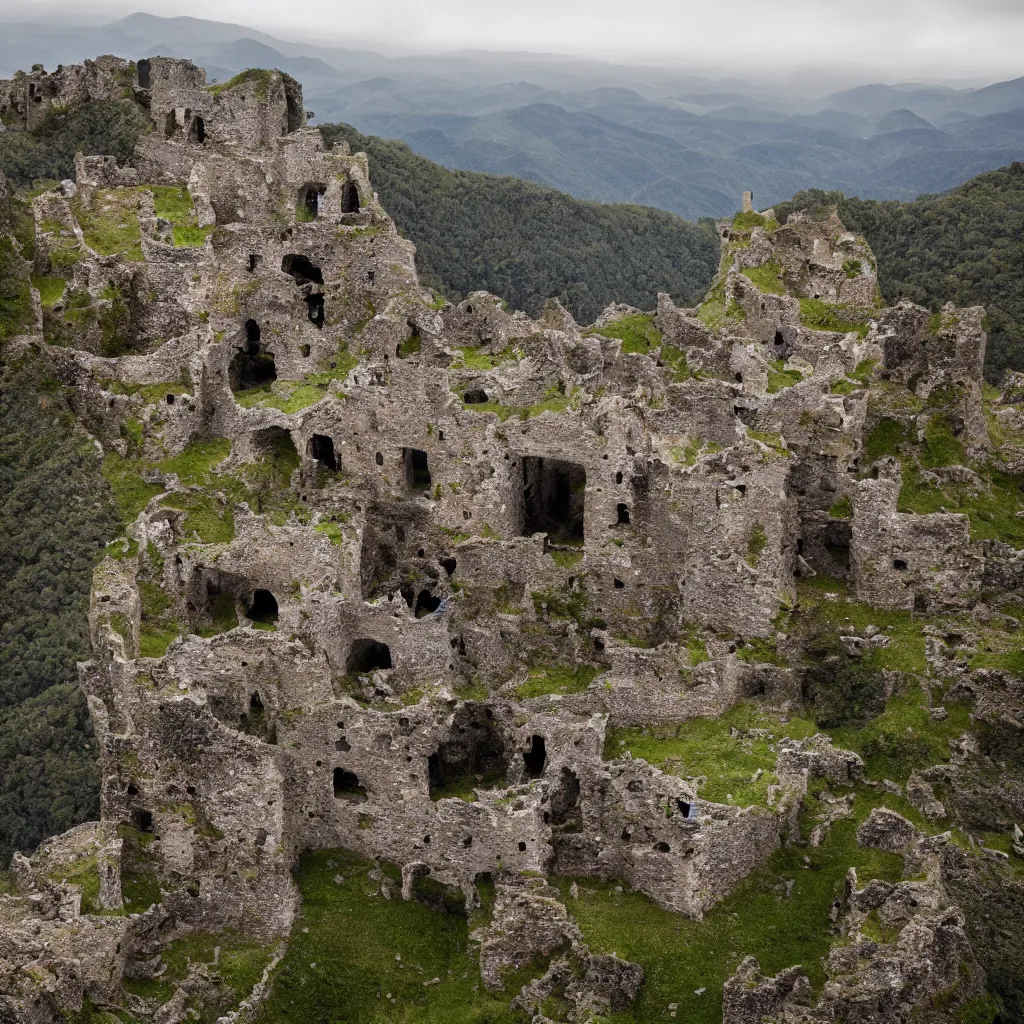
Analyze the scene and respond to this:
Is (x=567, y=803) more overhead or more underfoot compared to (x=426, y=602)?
more underfoot

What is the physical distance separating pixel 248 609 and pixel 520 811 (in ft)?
39.5

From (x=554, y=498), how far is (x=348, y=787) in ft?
48.6

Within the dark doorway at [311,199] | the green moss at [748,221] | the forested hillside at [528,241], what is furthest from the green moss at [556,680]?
the forested hillside at [528,241]

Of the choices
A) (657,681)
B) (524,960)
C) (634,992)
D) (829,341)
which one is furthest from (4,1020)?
(829,341)

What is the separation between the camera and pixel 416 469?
176 feet

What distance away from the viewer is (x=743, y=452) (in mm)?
47281

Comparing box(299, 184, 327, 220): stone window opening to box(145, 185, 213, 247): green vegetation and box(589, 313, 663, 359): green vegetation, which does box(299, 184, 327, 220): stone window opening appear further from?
box(589, 313, 663, 359): green vegetation

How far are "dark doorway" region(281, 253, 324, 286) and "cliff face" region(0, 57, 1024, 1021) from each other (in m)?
0.16

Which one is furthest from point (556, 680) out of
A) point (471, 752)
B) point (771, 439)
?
point (771, 439)

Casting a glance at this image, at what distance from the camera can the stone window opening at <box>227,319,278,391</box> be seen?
5700 cm

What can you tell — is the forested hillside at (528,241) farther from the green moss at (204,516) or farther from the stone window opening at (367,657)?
the stone window opening at (367,657)

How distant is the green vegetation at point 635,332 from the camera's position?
59.3m

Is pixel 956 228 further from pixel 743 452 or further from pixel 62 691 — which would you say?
pixel 62 691

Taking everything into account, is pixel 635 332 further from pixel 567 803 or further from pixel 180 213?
pixel 567 803
